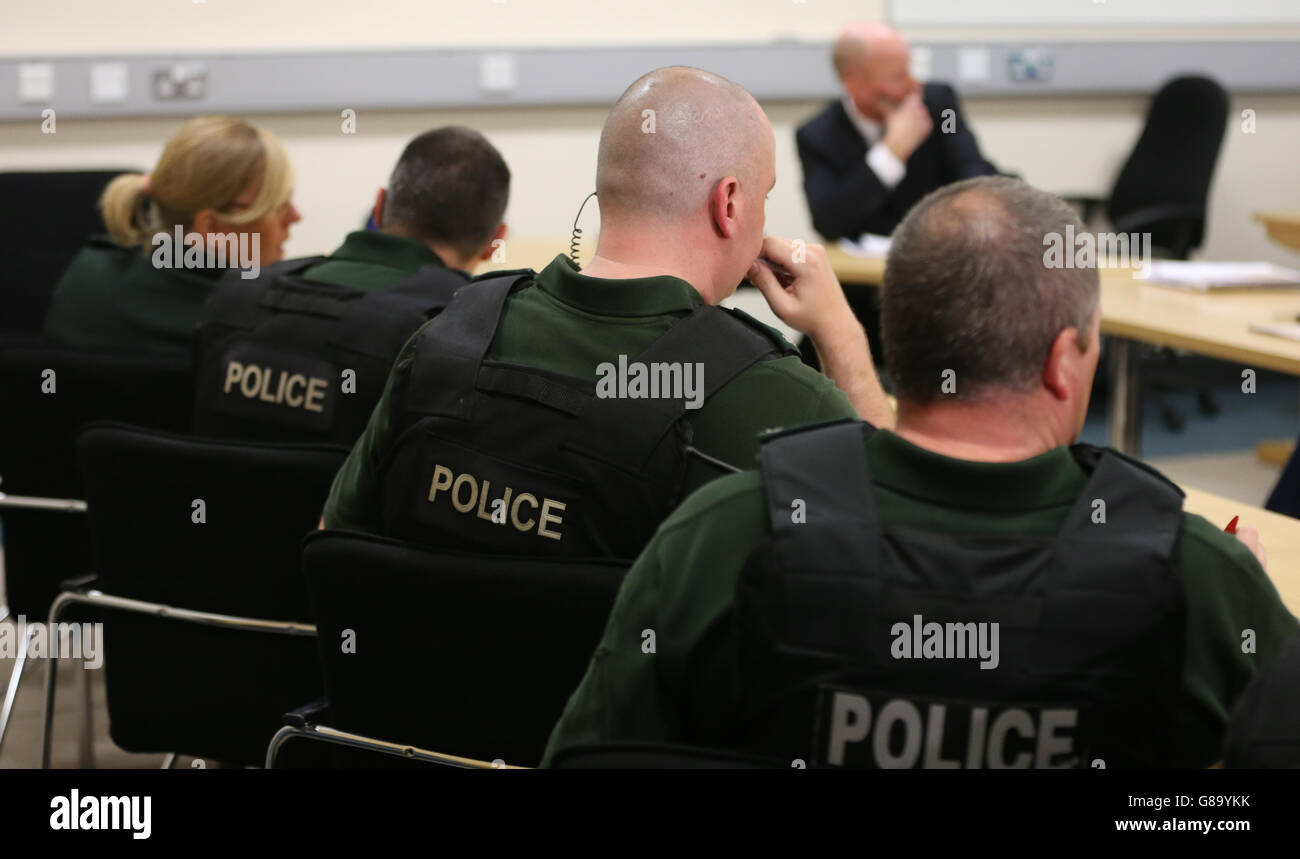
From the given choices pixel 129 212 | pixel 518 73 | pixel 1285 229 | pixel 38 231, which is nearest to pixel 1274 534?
pixel 129 212

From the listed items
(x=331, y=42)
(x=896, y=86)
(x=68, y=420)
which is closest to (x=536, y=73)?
(x=331, y=42)

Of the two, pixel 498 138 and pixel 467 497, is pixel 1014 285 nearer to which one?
pixel 467 497

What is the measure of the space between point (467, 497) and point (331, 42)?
4.04 meters

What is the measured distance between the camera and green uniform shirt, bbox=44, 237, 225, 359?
264 centimetres

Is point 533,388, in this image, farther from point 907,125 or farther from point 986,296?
point 907,125

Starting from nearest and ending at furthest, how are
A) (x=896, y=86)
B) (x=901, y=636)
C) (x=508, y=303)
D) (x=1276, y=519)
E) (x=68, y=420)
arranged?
(x=901, y=636) → (x=508, y=303) → (x=1276, y=519) → (x=68, y=420) → (x=896, y=86)

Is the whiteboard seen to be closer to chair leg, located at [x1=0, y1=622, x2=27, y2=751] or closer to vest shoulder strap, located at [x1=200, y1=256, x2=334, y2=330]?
vest shoulder strap, located at [x1=200, y1=256, x2=334, y2=330]

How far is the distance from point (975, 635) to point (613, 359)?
629mm

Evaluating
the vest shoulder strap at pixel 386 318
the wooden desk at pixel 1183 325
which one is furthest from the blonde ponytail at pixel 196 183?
the wooden desk at pixel 1183 325

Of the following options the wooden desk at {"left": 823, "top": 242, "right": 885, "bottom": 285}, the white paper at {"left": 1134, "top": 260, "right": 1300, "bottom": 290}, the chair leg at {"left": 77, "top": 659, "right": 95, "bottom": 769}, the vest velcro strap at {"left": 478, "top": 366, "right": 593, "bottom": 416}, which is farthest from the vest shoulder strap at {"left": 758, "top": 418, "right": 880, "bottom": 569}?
the wooden desk at {"left": 823, "top": 242, "right": 885, "bottom": 285}

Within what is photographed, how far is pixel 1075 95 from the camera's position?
5.89m

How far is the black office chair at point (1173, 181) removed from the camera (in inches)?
213

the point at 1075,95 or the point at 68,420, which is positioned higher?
the point at 1075,95

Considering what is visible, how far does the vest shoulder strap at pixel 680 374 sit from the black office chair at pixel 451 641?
0.54ft
